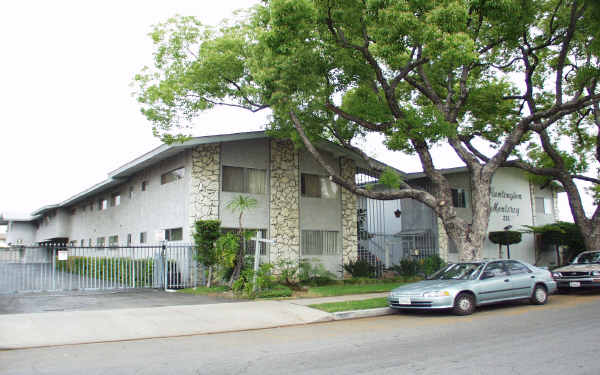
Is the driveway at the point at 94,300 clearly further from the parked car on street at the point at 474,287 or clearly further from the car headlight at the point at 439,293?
the car headlight at the point at 439,293

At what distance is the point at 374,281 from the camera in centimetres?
1989

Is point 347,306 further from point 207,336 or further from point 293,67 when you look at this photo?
point 293,67

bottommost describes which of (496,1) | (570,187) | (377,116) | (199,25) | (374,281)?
(374,281)

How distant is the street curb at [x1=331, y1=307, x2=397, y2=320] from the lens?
1150cm

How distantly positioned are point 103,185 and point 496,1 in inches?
846

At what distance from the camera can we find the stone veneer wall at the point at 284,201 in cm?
1956

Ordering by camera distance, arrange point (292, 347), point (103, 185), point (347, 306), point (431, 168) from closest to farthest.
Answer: point (292, 347) < point (347, 306) < point (431, 168) < point (103, 185)

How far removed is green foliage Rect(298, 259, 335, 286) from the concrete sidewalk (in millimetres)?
5330

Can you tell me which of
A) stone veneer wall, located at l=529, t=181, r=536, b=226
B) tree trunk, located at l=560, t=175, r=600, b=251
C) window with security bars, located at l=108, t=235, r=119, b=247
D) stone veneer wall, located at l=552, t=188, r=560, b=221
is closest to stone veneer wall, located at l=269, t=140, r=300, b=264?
window with security bars, located at l=108, t=235, r=119, b=247

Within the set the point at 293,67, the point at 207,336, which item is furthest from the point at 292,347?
the point at 293,67

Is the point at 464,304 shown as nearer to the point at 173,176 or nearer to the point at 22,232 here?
the point at 173,176

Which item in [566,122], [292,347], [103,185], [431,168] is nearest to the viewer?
[292,347]

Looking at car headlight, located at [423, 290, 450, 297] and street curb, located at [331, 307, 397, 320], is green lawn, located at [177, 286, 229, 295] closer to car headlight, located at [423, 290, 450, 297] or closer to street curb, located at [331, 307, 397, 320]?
Result: street curb, located at [331, 307, 397, 320]

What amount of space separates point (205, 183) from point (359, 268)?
24.1ft
